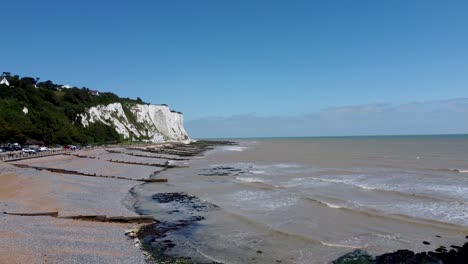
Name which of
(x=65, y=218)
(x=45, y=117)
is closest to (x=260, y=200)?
(x=65, y=218)

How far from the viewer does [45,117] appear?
64.2 metres

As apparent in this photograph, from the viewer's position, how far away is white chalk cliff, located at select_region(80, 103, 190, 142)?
89.4m

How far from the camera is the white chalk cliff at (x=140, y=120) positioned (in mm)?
89375

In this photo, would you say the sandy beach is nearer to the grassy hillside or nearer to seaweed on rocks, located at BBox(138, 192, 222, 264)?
seaweed on rocks, located at BBox(138, 192, 222, 264)

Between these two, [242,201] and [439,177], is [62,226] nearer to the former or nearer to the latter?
[242,201]

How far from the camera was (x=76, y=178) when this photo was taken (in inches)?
1148

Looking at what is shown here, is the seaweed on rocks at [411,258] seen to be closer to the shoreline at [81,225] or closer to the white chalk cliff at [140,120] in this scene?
the shoreline at [81,225]

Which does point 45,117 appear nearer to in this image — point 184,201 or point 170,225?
point 184,201

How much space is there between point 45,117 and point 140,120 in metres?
48.8

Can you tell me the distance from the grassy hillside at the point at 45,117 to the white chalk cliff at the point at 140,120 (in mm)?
2151

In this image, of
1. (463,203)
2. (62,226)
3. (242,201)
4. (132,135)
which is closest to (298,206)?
(242,201)

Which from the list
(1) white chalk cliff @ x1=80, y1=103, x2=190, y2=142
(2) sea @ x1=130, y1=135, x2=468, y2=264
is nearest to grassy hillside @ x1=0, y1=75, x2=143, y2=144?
(1) white chalk cliff @ x1=80, y1=103, x2=190, y2=142

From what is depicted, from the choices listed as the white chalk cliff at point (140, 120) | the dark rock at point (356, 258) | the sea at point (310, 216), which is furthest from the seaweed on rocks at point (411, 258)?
the white chalk cliff at point (140, 120)

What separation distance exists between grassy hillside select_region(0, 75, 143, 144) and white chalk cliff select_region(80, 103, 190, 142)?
215 centimetres
